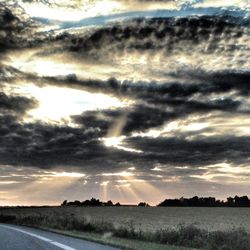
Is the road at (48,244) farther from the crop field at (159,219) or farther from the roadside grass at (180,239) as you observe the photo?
the crop field at (159,219)

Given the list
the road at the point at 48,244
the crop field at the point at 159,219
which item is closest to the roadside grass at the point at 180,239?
the road at the point at 48,244

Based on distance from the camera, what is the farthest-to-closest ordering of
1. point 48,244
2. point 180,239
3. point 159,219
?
point 159,219 < point 180,239 < point 48,244

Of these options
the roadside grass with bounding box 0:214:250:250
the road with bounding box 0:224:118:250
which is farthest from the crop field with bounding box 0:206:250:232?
the road with bounding box 0:224:118:250

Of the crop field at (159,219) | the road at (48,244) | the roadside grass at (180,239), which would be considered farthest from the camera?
the crop field at (159,219)

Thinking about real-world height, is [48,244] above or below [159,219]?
below

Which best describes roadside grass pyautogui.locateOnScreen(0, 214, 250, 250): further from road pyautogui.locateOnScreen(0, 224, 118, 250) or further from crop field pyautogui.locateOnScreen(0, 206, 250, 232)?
crop field pyautogui.locateOnScreen(0, 206, 250, 232)

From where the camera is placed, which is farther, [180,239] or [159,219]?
[159,219]

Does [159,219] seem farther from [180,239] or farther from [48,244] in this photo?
[48,244]

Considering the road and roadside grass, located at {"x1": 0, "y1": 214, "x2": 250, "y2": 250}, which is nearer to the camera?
the road

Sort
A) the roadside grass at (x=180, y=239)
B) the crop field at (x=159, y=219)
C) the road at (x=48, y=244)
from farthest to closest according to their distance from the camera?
the crop field at (x=159, y=219) < the roadside grass at (x=180, y=239) < the road at (x=48, y=244)

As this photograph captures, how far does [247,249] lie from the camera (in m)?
18.2

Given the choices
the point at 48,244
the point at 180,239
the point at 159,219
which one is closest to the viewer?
the point at 48,244

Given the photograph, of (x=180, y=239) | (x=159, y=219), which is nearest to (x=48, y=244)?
(x=180, y=239)

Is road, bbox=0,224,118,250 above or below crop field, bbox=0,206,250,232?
below
